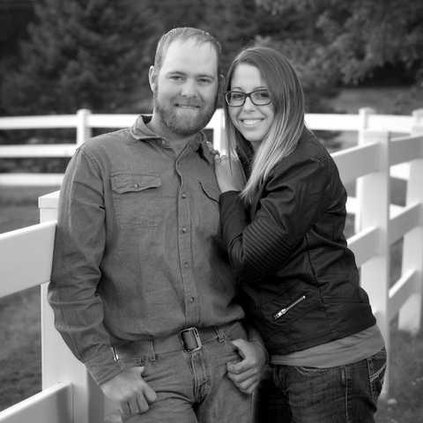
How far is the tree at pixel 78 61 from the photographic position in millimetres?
19109

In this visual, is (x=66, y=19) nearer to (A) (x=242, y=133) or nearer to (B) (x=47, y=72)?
(B) (x=47, y=72)

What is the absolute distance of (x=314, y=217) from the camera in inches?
109

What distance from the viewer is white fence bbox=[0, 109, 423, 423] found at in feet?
8.40

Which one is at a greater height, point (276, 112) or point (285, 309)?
point (276, 112)

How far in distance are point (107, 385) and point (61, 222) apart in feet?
1.59

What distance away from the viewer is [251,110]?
2.89 m

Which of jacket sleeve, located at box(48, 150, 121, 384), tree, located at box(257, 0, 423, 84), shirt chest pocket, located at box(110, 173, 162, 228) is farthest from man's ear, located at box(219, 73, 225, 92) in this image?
tree, located at box(257, 0, 423, 84)

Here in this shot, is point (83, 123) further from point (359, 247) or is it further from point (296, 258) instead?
point (296, 258)

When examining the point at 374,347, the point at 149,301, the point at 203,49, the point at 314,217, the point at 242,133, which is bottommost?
the point at 374,347

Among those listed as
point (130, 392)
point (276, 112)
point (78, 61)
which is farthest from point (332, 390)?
point (78, 61)

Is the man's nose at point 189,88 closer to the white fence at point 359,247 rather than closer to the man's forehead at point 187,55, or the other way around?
the man's forehead at point 187,55

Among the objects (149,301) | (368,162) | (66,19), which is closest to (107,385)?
(149,301)

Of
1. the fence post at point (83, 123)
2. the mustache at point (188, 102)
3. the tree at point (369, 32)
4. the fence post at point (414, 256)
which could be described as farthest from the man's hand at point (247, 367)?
the tree at point (369, 32)

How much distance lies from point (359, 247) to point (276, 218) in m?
2.24
